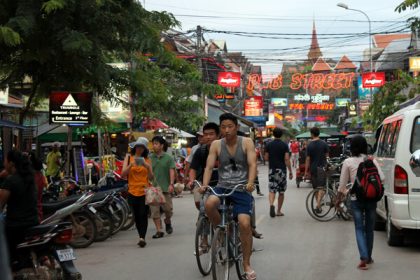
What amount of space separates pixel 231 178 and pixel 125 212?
505cm

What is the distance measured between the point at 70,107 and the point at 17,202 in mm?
6229

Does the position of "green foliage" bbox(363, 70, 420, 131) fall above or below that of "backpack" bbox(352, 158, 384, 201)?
above

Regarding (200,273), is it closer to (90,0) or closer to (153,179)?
(153,179)

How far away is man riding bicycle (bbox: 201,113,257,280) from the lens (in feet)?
21.2

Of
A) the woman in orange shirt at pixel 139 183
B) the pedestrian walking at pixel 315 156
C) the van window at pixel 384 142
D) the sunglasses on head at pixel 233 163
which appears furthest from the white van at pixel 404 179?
the pedestrian walking at pixel 315 156

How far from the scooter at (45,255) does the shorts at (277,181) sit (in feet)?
24.7

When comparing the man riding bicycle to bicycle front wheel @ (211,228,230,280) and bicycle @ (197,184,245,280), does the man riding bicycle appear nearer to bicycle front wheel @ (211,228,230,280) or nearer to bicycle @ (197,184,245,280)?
bicycle @ (197,184,245,280)

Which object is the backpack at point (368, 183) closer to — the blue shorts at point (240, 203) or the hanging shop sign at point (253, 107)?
the blue shorts at point (240, 203)

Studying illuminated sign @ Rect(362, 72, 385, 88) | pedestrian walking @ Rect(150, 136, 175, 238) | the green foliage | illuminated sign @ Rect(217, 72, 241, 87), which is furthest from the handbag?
illuminated sign @ Rect(217, 72, 241, 87)

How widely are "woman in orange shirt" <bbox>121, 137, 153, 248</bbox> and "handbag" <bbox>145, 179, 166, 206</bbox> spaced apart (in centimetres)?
12

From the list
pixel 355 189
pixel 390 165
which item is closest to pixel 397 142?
pixel 390 165

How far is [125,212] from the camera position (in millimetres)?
11312

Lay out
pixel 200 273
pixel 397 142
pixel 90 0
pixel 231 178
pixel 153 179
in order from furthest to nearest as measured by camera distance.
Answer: pixel 153 179 < pixel 90 0 < pixel 397 142 < pixel 200 273 < pixel 231 178

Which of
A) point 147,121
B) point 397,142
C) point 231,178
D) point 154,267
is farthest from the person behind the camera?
point 147,121
